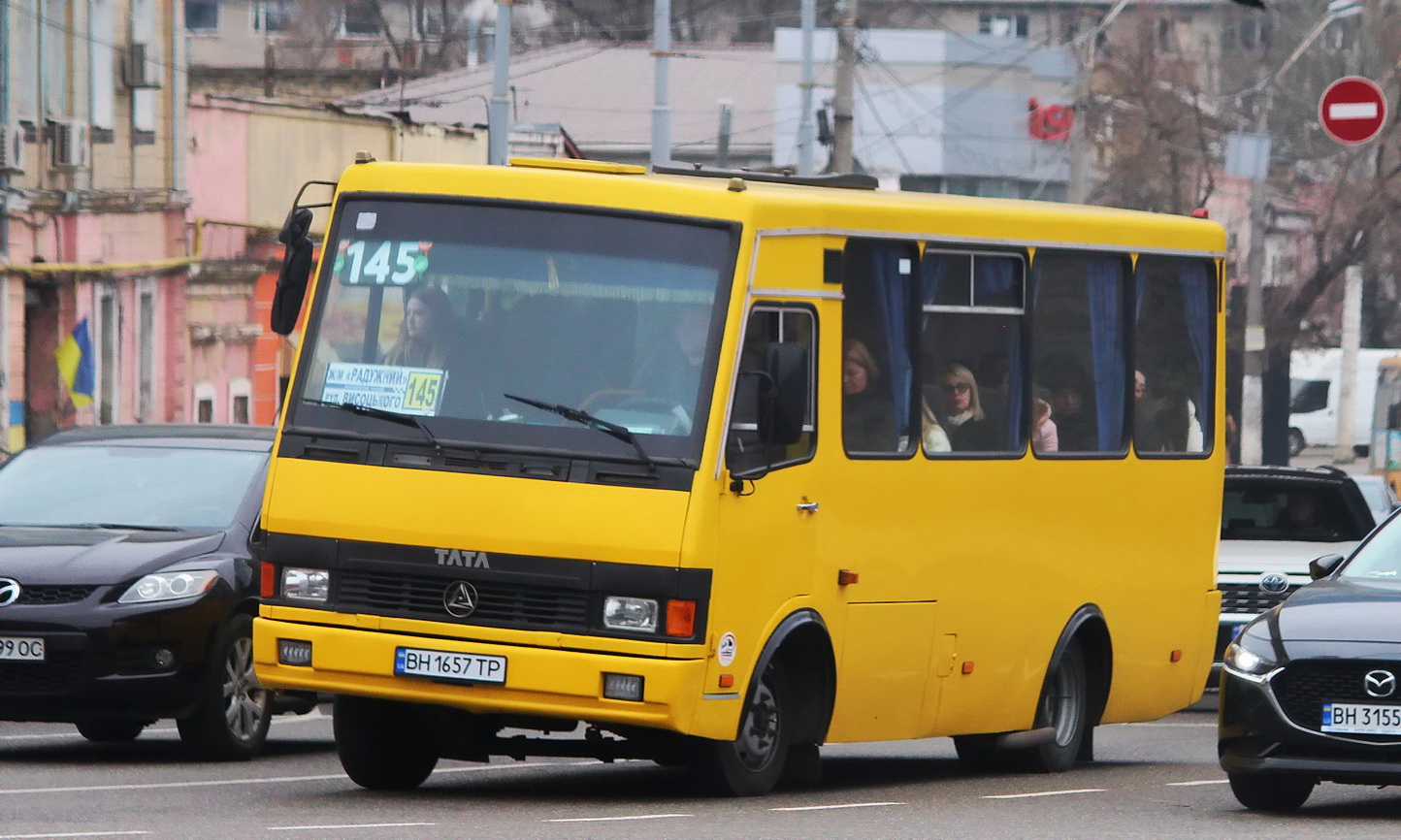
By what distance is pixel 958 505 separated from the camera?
1287cm

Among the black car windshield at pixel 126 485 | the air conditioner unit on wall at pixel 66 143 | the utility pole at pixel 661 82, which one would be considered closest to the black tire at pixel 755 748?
the black car windshield at pixel 126 485

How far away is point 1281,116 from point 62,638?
59222 mm

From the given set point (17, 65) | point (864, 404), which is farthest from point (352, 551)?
point (17, 65)

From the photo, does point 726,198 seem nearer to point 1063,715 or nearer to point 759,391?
point 759,391

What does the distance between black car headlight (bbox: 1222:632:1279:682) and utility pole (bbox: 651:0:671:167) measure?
29.2 metres

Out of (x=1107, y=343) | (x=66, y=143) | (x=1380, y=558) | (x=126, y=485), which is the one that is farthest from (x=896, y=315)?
(x=66, y=143)

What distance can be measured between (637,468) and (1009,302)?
10.3ft

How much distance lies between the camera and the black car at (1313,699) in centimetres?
1112

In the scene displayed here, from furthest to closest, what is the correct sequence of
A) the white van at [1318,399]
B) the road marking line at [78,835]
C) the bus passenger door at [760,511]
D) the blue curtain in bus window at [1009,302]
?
the white van at [1318,399] < the blue curtain in bus window at [1009,302] < the bus passenger door at [760,511] < the road marking line at [78,835]

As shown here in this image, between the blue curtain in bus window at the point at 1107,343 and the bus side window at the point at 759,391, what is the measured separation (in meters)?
2.80

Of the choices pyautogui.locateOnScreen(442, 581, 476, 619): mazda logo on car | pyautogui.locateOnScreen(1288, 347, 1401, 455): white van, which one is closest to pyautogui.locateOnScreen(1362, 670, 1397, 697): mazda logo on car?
pyautogui.locateOnScreen(442, 581, 476, 619): mazda logo on car

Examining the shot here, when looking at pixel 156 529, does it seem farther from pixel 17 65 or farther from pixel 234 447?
pixel 17 65

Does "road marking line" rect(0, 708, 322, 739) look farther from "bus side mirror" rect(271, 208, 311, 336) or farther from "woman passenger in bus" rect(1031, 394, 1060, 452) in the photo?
"woman passenger in bus" rect(1031, 394, 1060, 452)

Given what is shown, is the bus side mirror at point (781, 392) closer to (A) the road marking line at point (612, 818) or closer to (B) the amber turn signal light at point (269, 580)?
(A) the road marking line at point (612, 818)
